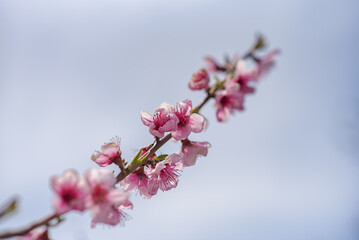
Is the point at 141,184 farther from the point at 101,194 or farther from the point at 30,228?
the point at 30,228

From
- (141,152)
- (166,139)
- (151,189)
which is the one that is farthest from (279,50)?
(151,189)

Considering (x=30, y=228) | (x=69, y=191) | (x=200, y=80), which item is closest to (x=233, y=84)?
(x=200, y=80)

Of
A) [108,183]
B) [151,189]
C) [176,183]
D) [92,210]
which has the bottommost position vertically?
[92,210]

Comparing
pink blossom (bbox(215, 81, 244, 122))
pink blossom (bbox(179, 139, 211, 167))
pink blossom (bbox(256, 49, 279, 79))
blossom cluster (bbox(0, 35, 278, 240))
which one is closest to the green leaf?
blossom cluster (bbox(0, 35, 278, 240))

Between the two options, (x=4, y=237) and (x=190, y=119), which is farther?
(x=190, y=119)

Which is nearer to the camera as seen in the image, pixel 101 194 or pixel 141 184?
pixel 101 194

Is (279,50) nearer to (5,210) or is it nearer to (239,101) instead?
(239,101)
